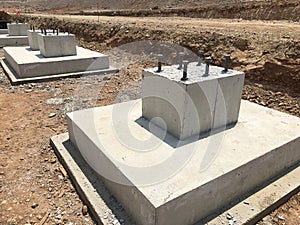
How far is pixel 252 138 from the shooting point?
373cm

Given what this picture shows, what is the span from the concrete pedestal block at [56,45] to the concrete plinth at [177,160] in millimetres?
5673

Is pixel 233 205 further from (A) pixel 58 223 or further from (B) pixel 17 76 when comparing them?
(B) pixel 17 76

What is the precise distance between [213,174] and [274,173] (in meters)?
1.28

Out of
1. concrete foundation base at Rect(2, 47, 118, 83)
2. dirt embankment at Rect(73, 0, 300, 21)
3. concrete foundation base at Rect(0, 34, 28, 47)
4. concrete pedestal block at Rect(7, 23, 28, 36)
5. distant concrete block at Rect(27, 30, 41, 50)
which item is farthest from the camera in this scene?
dirt embankment at Rect(73, 0, 300, 21)

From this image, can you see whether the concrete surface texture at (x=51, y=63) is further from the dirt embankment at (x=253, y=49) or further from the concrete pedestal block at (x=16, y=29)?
the concrete pedestal block at (x=16, y=29)

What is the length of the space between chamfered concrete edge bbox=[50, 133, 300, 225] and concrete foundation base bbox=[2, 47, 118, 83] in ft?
17.2

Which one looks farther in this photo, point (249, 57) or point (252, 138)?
point (249, 57)

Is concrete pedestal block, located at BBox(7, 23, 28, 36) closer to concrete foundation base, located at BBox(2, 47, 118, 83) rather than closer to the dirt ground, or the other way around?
concrete foundation base, located at BBox(2, 47, 118, 83)

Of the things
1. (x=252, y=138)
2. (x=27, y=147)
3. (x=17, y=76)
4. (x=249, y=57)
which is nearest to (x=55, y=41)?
(x=17, y=76)

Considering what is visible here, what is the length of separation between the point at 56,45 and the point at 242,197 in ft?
26.8

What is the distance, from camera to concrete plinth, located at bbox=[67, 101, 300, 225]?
9.03ft

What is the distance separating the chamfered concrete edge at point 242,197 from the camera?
10.0 ft

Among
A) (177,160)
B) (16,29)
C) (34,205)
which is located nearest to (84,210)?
(34,205)

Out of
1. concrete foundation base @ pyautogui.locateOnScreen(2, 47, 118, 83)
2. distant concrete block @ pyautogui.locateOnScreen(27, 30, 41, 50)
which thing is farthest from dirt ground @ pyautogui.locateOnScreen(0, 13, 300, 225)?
distant concrete block @ pyautogui.locateOnScreen(27, 30, 41, 50)
